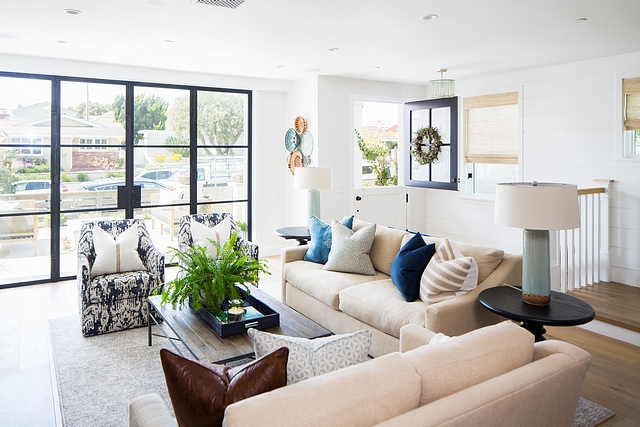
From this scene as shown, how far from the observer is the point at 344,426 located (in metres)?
1.32

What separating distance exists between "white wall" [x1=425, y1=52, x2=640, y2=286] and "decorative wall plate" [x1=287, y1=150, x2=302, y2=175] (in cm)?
250

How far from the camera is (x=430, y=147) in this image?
6664 millimetres

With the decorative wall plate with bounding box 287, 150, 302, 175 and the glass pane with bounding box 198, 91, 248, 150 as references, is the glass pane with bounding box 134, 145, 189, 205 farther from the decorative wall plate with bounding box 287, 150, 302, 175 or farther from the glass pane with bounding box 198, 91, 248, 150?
Result: the decorative wall plate with bounding box 287, 150, 302, 175

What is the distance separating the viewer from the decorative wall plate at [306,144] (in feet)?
21.3

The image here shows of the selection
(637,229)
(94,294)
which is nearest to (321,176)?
(94,294)

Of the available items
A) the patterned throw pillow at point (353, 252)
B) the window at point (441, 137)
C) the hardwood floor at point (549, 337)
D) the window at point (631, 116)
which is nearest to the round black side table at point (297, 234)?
the hardwood floor at point (549, 337)

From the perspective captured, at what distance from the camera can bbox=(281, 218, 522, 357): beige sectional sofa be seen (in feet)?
10.0

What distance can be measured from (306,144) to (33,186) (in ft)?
10.9

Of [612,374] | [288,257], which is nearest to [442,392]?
[612,374]

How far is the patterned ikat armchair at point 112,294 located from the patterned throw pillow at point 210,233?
532mm

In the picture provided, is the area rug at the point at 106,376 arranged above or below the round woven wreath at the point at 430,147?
below

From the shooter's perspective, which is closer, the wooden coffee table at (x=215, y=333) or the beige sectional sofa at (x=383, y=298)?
the wooden coffee table at (x=215, y=333)

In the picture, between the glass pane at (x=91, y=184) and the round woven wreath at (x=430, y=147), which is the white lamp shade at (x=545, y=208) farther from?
the glass pane at (x=91, y=184)

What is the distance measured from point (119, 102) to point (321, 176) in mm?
2742
